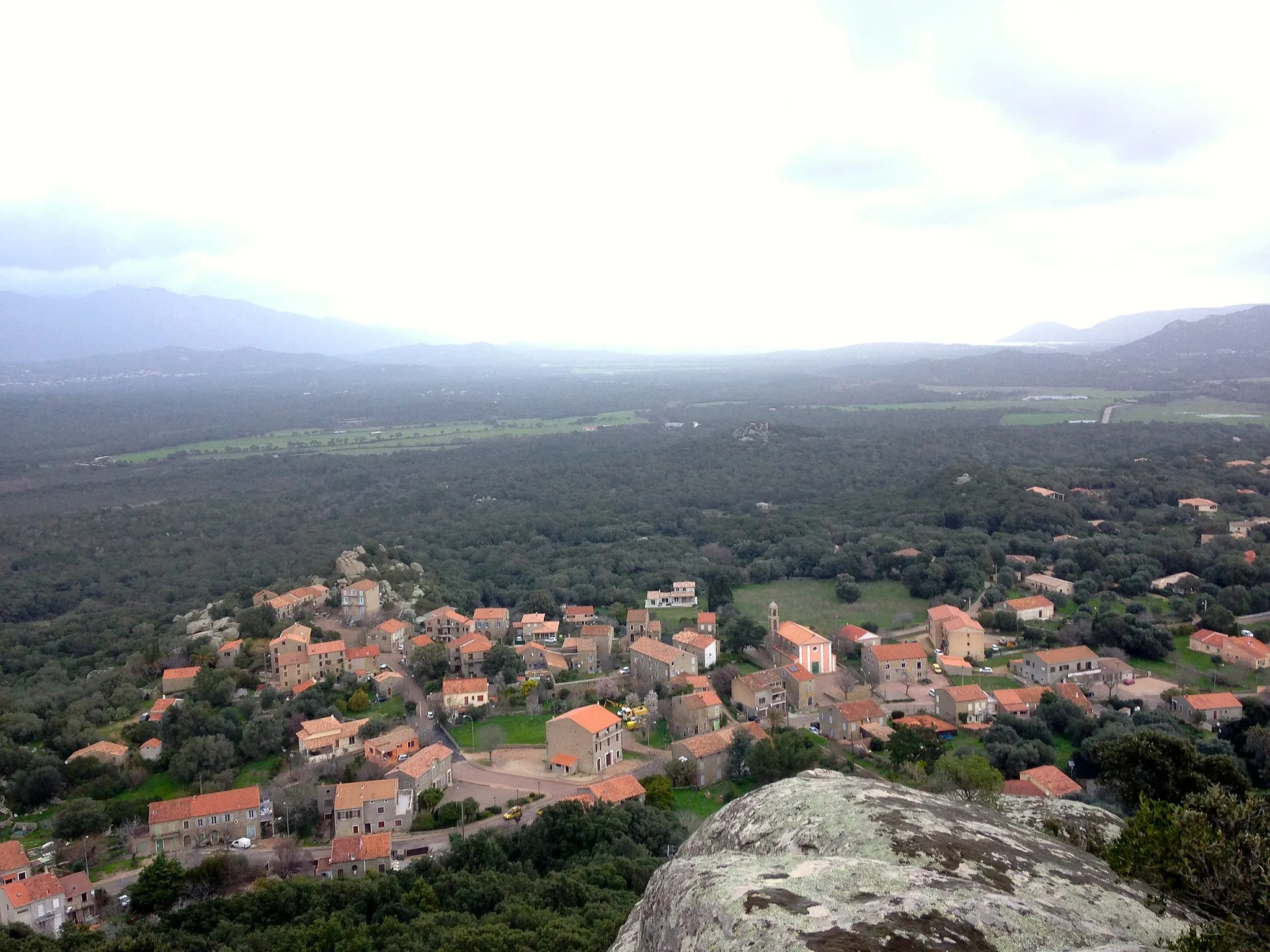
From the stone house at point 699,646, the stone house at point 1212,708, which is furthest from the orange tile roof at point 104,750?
the stone house at point 1212,708

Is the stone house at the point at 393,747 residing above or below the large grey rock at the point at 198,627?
below

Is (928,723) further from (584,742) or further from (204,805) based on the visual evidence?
(204,805)

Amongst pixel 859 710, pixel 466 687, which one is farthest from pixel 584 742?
pixel 859 710

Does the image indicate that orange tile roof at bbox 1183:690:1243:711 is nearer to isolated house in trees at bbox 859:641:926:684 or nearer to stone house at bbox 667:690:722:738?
isolated house in trees at bbox 859:641:926:684

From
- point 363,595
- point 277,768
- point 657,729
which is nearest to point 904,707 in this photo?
point 657,729

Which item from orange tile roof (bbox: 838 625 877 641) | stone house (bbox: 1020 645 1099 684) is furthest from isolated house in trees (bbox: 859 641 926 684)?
stone house (bbox: 1020 645 1099 684)

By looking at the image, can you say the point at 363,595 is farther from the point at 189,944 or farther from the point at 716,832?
the point at 716,832

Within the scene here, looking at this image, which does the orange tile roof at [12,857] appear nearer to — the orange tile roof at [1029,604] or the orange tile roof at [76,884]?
the orange tile roof at [76,884]
